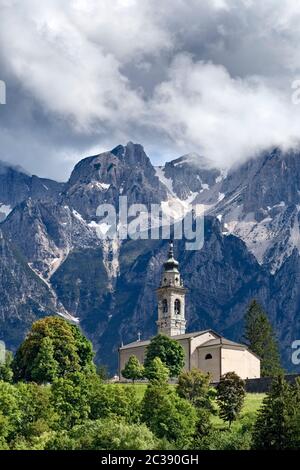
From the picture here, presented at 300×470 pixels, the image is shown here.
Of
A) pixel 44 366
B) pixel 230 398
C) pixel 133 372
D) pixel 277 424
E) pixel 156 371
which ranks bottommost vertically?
pixel 277 424

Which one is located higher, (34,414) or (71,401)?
(71,401)

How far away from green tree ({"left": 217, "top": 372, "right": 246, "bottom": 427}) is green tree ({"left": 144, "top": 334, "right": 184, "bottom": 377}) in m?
33.1

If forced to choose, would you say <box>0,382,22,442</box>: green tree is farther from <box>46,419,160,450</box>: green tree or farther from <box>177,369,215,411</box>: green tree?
<box>177,369,215,411</box>: green tree

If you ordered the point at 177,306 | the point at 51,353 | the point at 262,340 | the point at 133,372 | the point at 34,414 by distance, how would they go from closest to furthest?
the point at 34,414, the point at 51,353, the point at 133,372, the point at 262,340, the point at 177,306

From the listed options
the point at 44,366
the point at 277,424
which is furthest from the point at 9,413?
the point at 44,366

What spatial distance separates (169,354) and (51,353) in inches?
1024

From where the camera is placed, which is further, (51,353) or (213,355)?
(213,355)

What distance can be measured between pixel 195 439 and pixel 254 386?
122 ft

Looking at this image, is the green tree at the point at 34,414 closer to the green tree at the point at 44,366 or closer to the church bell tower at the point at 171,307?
the green tree at the point at 44,366

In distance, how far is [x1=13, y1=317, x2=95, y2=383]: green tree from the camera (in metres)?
118

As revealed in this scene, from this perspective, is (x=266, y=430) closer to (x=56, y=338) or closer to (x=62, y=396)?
(x=62, y=396)

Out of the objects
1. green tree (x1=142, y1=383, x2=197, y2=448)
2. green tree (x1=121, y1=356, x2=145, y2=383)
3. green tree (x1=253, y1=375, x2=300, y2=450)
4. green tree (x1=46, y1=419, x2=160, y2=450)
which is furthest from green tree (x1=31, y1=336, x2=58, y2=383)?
green tree (x1=253, y1=375, x2=300, y2=450)

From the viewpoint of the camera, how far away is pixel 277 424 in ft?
272

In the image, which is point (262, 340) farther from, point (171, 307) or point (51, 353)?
point (51, 353)
